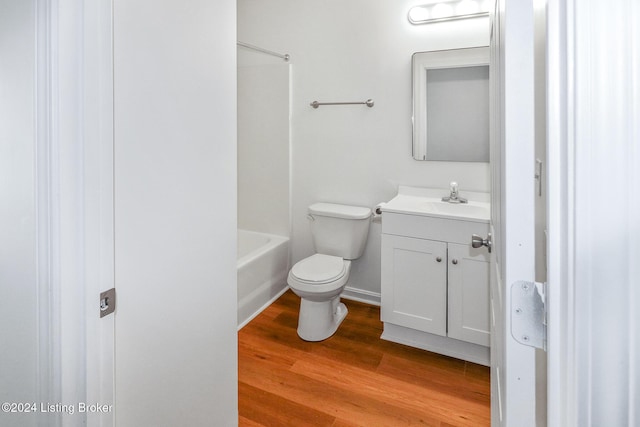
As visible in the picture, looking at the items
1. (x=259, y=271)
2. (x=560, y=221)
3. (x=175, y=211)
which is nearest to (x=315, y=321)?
(x=259, y=271)

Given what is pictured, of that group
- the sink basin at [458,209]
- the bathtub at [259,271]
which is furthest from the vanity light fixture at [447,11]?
the bathtub at [259,271]

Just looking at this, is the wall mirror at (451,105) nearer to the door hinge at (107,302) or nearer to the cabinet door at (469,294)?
the cabinet door at (469,294)

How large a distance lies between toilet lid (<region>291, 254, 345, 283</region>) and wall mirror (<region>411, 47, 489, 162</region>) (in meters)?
0.95

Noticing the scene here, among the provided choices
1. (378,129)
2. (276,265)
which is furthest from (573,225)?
(276,265)

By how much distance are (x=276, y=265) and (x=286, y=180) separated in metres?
0.71

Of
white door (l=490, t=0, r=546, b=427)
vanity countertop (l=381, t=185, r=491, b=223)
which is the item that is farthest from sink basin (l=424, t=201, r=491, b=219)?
white door (l=490, t=0, r=546, b=427)

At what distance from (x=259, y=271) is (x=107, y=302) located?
6.32ft

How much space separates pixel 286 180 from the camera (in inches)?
125

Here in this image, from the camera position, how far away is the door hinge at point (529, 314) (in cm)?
57

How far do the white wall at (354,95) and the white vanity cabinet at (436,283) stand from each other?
0.51 meters

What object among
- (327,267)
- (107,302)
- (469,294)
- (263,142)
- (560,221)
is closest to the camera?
(560,221)

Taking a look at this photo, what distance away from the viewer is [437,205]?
8.16 ft

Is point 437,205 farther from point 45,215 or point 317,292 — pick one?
point 45,215

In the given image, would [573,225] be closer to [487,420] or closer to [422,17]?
[487,420]
